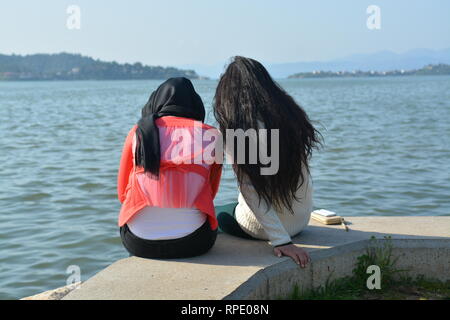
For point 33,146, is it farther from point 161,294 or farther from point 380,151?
point 161,294

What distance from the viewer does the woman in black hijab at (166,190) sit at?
3207mm

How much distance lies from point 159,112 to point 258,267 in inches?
38.0

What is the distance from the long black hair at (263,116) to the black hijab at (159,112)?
14cm

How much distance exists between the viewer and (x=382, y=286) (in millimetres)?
3416

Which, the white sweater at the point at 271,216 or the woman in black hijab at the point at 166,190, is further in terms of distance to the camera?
the white sweater at the point at 271,216

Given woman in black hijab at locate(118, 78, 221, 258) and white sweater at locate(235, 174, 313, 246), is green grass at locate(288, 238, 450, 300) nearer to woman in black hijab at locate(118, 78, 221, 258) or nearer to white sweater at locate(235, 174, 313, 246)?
white sweater at locate(235, 174, 313, 246)

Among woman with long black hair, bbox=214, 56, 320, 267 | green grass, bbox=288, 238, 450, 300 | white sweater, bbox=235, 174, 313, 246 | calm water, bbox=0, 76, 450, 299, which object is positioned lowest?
calm water, bbox=0, 76, 450, 299

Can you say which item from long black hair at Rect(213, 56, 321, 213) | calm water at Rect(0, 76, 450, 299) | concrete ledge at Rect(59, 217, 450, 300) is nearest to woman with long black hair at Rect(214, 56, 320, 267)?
long black hair at Rect(213, 56, 321, 213)

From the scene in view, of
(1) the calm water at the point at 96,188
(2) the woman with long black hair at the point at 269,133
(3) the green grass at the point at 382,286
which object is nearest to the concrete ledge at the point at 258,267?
(3) the green grass at the point at 382,286

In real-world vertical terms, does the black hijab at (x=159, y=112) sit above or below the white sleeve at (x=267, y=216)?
above

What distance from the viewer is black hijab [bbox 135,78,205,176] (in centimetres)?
316

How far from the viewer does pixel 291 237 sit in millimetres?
3701

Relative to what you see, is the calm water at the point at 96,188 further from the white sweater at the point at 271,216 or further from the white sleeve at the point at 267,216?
the white sleeve at the point at 267,216

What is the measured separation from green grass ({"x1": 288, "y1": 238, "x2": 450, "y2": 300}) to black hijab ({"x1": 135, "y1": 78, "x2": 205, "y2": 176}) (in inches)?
40.2
